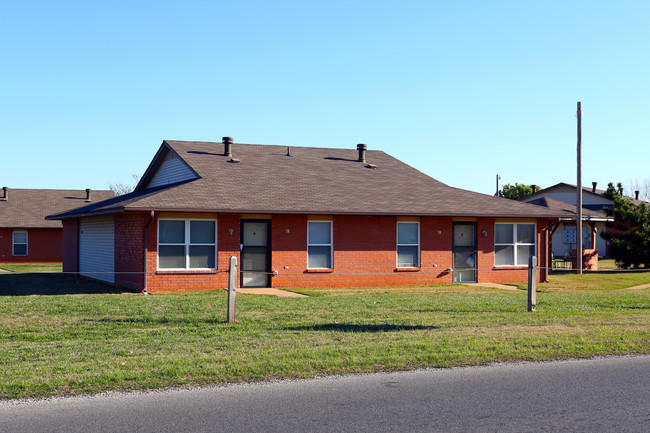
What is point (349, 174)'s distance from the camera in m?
26.0

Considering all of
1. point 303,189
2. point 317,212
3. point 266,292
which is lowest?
point 266,292

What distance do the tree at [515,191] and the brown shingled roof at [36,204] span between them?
131 feet

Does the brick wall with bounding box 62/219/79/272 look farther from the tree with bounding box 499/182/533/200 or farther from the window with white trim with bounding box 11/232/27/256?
→ the tree with bounding box 499/182/533/200

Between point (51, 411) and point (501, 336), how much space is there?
6967mm

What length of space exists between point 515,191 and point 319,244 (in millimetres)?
50425

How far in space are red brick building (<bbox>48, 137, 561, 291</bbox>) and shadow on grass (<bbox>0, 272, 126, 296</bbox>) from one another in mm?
653


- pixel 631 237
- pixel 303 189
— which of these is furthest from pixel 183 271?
pixel 631 237

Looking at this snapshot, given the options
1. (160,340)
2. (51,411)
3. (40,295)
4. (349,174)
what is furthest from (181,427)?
(349,174)

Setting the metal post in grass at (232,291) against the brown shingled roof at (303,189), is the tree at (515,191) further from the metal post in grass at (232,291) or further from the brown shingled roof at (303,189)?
the metal post in grass at (232,291)

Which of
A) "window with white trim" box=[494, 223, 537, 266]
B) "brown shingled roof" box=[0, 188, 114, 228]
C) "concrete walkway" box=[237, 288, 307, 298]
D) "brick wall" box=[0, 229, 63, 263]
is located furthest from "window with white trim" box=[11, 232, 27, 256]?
"window with white trim" box=[494, 223, 537, 266]

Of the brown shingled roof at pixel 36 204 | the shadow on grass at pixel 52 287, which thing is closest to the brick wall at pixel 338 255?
the shadow on grass at pixel 52 287

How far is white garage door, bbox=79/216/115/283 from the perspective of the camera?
73.4 ft

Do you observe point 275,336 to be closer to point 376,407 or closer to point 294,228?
point 376,407

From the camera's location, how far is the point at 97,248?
24.1 meters
